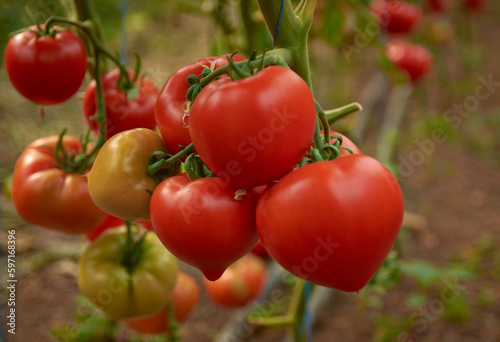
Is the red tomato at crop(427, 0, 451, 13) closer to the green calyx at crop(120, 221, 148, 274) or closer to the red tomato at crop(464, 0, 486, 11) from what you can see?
the red tomato at crop(464, 0, 486, 11)

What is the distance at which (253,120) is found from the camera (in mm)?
412

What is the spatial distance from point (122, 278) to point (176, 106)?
425 millimetres

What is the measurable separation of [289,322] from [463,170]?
2.43 metres

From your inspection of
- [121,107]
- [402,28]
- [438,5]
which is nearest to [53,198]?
[121,107]

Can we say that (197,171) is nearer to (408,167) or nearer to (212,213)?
(212,213)

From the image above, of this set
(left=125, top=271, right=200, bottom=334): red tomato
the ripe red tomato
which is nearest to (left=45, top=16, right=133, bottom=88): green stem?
(left=125, top=271, right=200, bottom=334): red tomato

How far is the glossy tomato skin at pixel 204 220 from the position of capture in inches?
18.2

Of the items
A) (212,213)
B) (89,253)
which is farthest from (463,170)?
(212,213)

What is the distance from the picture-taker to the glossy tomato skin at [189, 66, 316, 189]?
0.41 metres

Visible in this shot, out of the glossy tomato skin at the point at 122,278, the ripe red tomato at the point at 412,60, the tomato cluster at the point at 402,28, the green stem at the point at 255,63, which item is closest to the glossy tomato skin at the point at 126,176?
the green stem at the point at 255,63

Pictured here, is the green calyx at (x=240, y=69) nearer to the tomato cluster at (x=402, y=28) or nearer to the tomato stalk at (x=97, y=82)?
the tomato stalk at (x=97, y=82)

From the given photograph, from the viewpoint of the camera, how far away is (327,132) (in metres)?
0.49

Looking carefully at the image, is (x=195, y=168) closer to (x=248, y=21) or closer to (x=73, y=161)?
(x=73, y=161)

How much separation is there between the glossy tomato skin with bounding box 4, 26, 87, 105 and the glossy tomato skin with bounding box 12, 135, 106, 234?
0.39 feet
